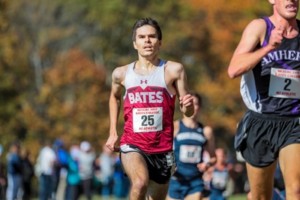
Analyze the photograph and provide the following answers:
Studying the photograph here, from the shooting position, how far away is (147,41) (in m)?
12.8

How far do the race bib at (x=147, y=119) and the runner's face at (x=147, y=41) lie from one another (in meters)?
0.63

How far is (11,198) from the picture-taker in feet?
95.4

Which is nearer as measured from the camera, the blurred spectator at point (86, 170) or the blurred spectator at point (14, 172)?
the blurred spectator at point (14, 172)

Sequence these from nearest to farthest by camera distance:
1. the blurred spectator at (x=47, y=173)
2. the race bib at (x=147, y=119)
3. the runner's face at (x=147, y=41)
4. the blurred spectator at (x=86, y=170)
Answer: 1. the race bib at (x=147, y=119)
2. the runner's face at (x=147, y=41)
3. the blurred spectator at (x=47, y=173)
4. the blurred spectator at (x=86, y=170)

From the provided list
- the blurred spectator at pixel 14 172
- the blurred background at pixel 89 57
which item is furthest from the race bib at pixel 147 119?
the blurred background at pixel 89 57

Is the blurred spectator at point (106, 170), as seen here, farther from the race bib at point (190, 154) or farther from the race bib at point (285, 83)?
the race bib at point (285, 83)

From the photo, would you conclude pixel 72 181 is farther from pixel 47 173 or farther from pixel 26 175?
pixel 26 175

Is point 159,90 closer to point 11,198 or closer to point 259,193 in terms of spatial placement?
point 259,193

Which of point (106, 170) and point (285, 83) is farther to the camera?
point (106, 170)

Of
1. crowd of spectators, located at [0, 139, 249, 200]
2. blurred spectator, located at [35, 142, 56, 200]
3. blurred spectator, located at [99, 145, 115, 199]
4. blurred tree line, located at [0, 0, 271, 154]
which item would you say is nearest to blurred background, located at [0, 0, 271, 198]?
blurred tree line, located at [0, 0, 271, 154]

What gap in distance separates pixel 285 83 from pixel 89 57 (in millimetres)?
55502

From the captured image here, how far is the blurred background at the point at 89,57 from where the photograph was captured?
57.2 metres

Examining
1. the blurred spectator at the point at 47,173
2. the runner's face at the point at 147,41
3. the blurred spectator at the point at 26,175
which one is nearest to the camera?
the runner's face at the point at 147,41

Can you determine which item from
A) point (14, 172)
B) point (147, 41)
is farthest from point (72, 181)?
point (147, 41)
